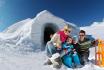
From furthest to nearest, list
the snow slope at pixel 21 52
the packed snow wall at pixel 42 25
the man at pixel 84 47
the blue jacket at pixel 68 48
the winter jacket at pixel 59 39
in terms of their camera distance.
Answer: the packed snow wall at pixel 42 25 → the winter jacket at pixel 59 39 → the man at pixel 84 47 → the blue jacket at pixel 68 48 → the snow slope at pixel 21 52

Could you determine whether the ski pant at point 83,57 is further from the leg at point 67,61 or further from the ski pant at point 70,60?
the leg at point 67,61

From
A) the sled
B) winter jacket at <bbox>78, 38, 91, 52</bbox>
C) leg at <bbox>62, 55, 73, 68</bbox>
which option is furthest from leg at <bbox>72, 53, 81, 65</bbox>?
the sled

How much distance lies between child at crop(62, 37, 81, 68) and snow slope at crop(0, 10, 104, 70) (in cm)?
20

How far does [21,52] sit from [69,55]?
434cm

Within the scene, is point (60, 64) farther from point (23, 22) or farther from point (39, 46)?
point (23, 22)

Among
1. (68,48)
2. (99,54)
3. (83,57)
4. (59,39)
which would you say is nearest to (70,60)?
(68,48)

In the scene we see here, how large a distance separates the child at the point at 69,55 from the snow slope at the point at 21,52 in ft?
0.66

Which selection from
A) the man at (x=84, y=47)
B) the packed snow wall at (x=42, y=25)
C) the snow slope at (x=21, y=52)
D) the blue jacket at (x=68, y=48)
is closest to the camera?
the snow slope at (x=21, y=52)

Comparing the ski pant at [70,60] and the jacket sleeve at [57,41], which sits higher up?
the jacket sleeve at [57,41]

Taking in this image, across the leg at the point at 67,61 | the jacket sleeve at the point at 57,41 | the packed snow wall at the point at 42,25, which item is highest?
the packed snow wall at the point at 42,25

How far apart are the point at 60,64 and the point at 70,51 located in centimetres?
46

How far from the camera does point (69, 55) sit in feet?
23.7

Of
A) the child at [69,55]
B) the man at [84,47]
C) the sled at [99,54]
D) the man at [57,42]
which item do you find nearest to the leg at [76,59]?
the child at [69,55]

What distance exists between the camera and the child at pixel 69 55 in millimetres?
7164
